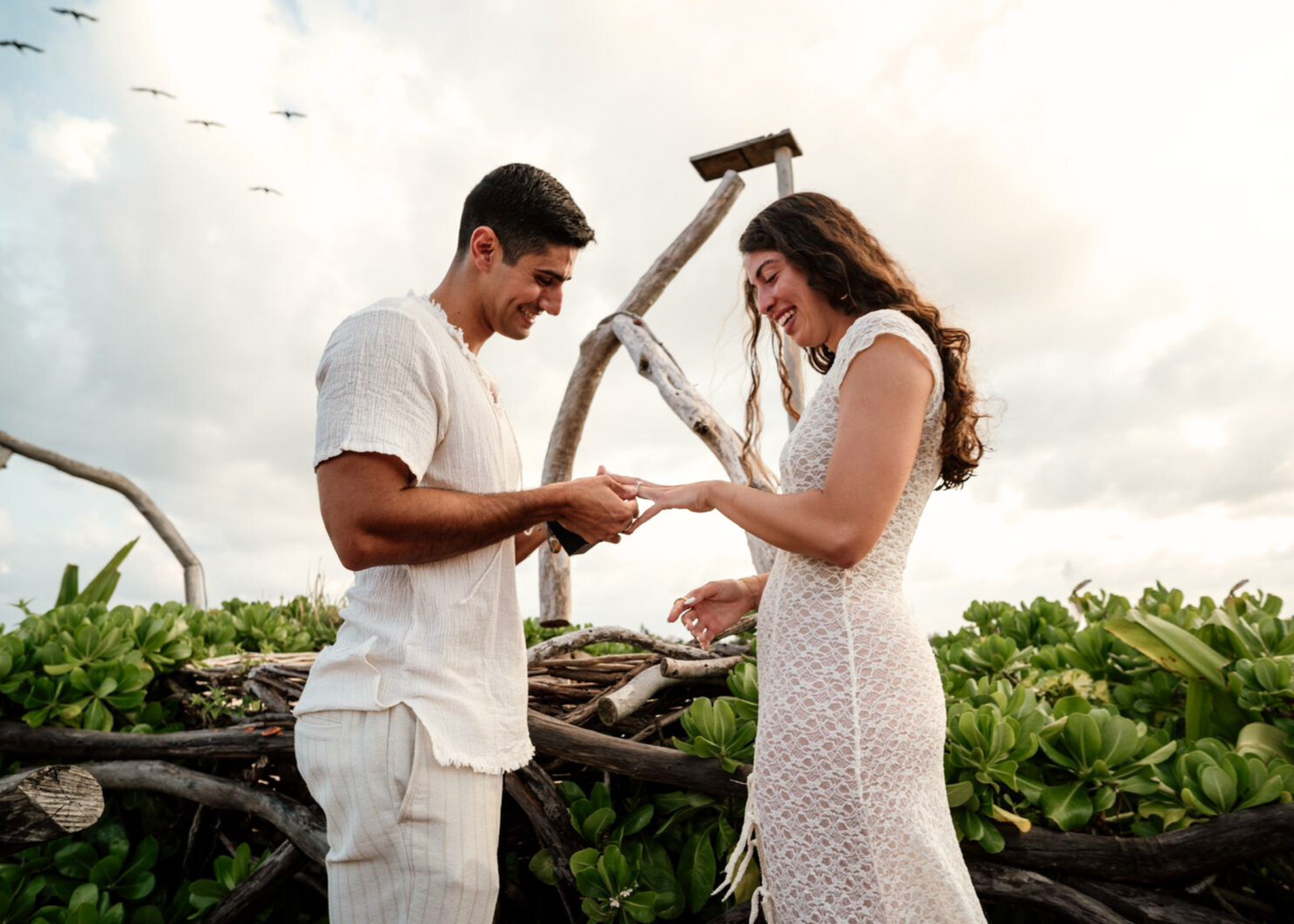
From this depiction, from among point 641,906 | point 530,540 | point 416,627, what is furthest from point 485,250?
point 641,906

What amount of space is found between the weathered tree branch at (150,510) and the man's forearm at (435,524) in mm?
6908

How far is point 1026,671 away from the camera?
3719 millimetres

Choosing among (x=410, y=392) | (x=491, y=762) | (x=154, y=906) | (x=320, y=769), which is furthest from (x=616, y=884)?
(x=154, y=906)

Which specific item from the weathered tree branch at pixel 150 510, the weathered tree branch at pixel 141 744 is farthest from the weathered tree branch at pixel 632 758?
the weathered tree branch at pixel 150 510

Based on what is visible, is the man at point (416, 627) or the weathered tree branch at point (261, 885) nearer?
the man at point (416, 627)

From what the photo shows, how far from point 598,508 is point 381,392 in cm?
51

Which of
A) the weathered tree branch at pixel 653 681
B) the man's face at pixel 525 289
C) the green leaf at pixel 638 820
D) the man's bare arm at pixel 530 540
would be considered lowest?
the green leaf at pixel 638 820

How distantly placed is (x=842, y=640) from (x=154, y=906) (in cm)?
301

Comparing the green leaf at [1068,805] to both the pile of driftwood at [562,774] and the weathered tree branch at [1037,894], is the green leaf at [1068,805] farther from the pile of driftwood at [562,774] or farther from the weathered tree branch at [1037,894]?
the weathered tree branch at [1037,894]

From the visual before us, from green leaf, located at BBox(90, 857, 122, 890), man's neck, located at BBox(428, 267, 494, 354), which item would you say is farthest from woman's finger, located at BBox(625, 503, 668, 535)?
green leaf, located at BBox(90, 857, 122, 890)

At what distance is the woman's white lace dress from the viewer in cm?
162

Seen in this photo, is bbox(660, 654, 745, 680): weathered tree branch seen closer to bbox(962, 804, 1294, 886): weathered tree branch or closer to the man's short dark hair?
bbox(962, 804, 1294, 886): weathered tree branch

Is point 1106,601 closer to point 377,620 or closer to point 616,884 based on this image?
point 616,884

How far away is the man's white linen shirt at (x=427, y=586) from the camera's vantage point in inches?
68.0
